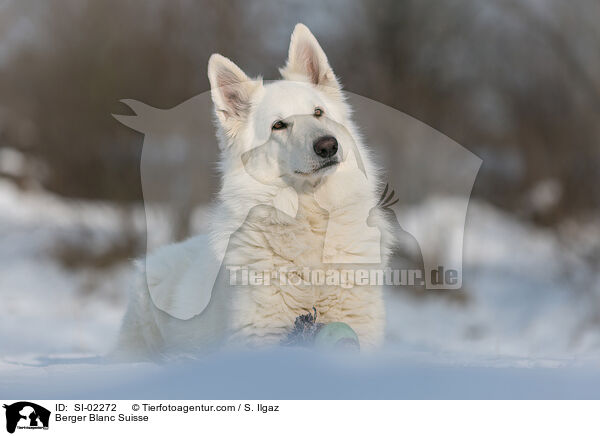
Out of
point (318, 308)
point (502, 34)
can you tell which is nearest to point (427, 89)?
point (502, 34)

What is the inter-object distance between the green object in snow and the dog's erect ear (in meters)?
0.86

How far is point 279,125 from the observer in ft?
6.15

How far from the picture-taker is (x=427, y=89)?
328 cm

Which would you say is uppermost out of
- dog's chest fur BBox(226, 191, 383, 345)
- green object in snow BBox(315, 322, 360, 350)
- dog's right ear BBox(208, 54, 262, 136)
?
dog's right ear BBox(208, 54, 262, 136)

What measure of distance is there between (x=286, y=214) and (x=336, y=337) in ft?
1.51
